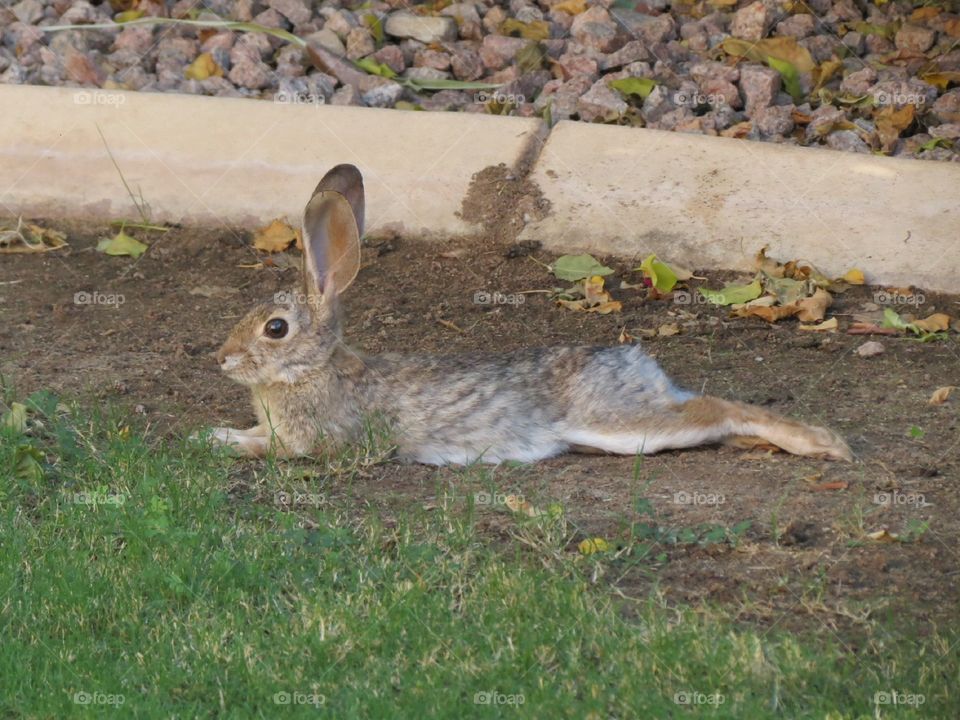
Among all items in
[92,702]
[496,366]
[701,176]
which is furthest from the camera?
[701,176]

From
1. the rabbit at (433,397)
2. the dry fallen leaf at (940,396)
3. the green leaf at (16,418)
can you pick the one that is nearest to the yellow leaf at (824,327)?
the dry fallen leaf at (940,396)

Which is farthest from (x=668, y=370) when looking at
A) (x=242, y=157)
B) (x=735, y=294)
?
(x=242, y=157)

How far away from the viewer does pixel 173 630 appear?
4496 mm

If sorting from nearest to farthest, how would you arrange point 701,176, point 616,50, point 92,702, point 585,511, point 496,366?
point 92,702 → point 585,511 → point 496,366 → point 701,176 → point 616,50

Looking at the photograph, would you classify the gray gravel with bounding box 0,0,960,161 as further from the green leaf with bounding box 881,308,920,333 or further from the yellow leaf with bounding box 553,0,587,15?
the green leaf with bounding box 881,308,920,333

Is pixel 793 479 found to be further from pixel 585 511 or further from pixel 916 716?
pixel 916 716

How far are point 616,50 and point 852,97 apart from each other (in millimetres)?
1479

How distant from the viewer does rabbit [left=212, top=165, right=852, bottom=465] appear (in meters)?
5.94

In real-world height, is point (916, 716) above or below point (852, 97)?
above

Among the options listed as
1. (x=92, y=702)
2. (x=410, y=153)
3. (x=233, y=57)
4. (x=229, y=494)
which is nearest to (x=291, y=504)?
(x=229, y=494)

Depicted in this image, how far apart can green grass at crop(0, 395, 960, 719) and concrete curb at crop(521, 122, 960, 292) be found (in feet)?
9.44

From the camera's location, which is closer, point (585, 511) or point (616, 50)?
point (585, 511)

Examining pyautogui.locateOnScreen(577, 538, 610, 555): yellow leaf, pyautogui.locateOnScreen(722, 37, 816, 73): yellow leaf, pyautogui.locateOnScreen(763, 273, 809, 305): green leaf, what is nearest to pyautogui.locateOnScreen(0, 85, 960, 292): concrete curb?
pyautogui.locateOnScreen(763, 273, 809, 305): green leaf

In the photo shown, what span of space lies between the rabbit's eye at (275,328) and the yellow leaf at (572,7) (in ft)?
14.7
